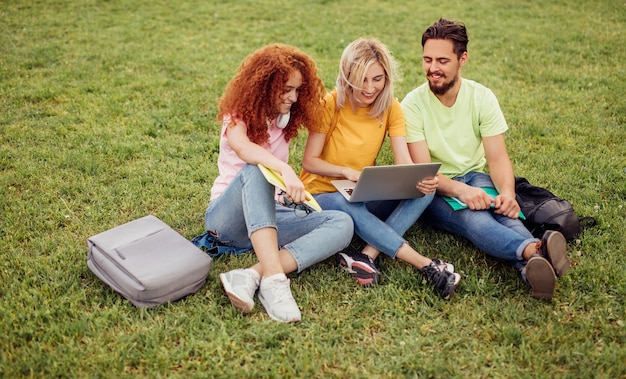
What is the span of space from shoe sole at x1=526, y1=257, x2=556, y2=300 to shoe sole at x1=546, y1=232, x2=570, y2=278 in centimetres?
8

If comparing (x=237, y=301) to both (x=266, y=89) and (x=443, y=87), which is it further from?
(x=443, y=87)

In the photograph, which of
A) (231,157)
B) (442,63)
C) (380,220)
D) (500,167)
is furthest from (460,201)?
(231,157)

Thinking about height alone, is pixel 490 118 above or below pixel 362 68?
below

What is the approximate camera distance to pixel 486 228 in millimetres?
3459

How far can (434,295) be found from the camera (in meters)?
3.30

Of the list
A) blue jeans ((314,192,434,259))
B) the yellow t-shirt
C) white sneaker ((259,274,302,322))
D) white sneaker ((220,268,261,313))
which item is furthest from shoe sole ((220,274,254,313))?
the yellow t-shirt

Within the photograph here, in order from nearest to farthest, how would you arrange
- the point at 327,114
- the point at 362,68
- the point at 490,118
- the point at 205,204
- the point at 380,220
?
the point at 362,68
the point at 380,220
the point at 327,114
the point at 490,118
the point at 205,204

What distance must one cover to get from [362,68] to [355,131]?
479mm

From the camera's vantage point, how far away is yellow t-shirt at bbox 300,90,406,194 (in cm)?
376

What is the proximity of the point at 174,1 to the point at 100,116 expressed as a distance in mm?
5756

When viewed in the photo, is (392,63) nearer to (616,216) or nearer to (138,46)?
(616,216)

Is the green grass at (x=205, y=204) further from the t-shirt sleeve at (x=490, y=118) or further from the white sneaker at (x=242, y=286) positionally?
the t-shirt sleeve at (x=490, y=118)

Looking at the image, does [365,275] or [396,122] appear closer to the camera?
[365,275]

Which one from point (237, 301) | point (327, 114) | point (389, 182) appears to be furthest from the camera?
point (327, 114)
